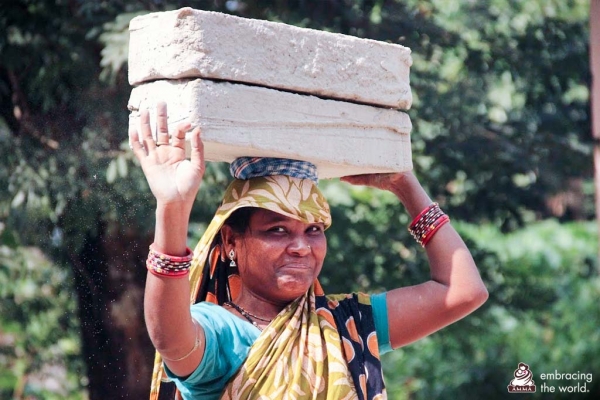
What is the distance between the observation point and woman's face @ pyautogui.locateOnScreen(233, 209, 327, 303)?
108 inches

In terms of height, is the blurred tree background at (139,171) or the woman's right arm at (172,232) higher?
the woman's right arm at (172,232)

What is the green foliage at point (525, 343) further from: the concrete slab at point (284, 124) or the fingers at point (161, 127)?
the fingers at point (161, 127)

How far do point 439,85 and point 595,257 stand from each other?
4.40 metres

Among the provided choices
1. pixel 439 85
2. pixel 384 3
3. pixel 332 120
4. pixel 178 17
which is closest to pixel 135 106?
pixel 178 17

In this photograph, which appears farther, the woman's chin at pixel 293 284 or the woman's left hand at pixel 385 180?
the woman's left hand at pixel 385 180

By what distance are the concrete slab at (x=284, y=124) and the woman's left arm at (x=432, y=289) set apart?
125 millimetres

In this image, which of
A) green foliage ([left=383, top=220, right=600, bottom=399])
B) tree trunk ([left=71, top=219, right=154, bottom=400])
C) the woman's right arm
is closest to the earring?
the woman's right arm

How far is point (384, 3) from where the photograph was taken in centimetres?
639

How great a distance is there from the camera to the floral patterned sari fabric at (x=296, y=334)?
2.64 metres

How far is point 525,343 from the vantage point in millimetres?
10164

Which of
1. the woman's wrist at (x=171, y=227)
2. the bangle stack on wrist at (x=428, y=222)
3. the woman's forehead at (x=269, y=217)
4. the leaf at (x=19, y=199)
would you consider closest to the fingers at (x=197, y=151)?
the woman's wrist at (x=171, y=227)

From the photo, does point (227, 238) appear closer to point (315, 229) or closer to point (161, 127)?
point (315, 229)

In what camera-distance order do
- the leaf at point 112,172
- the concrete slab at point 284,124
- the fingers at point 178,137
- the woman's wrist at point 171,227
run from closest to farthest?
the woman's wrist at point 171,227
the fingers at point 178,137
the concrete slab at point 284,124
the leaf at point 112,172

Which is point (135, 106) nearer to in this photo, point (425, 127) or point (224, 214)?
point (224, 214)
